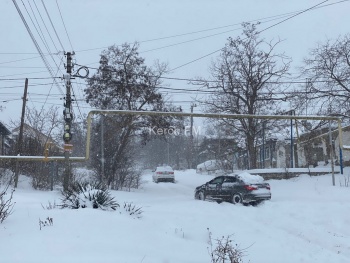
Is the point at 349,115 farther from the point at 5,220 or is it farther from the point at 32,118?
the point at 32,118

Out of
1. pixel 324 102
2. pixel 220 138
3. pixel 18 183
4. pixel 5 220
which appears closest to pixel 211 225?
pixel 5 220

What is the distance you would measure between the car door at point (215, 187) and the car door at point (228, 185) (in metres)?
0.23

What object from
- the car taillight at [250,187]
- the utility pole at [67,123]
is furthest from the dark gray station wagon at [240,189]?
the utility pole at [67,123]

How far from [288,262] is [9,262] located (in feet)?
16.7

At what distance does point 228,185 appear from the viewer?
17.3 m

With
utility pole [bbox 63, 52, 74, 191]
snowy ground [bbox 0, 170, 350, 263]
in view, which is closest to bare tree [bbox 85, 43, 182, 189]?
utility pole [bbox 63, 52, 74, 191]

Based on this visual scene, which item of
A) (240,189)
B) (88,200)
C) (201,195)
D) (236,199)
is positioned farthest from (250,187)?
(88,200)

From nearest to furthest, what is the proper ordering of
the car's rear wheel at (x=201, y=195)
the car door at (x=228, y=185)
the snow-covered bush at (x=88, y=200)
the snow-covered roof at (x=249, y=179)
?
the snow-covered bush at (x=88, y=200), the snow-covered roof at (x=249, y=179), the car door at (x=228, y=185), the car's rear wheel at (x=201, y=195)

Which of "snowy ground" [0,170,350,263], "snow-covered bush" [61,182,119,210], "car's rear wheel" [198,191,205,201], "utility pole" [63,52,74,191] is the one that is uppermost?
"utility pole" [63,52,74,191]

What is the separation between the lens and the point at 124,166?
2300cm

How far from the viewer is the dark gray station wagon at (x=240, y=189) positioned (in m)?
16.5

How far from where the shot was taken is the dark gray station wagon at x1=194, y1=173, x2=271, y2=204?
16516mm

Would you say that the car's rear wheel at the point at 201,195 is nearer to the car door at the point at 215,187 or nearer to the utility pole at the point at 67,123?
the car door at the point at 215,187

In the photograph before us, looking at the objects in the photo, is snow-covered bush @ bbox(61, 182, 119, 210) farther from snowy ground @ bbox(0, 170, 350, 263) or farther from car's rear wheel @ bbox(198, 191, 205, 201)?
car's rear wheel @ bbox(198, 191, 205, 201)
